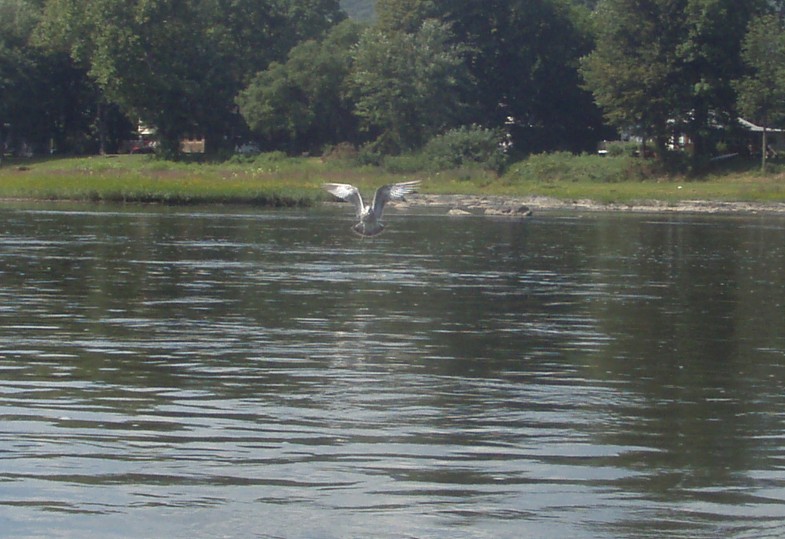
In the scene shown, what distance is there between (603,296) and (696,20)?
54634 millimetres

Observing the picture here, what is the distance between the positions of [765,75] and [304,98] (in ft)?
101

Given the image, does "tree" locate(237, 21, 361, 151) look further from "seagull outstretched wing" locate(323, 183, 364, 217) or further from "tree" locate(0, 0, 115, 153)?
"seagull outstretched wing" locate(323, 183, 364, 217)

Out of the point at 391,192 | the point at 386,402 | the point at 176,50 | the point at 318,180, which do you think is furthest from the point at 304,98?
the point at 386,402

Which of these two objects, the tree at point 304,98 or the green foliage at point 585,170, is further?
the tree at point 304,98

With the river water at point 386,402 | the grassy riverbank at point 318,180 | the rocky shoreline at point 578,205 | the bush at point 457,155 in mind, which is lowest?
the river water at point 386,402

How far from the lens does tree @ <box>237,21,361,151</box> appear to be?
87.1m

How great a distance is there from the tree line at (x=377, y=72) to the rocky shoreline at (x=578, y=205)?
462 inches

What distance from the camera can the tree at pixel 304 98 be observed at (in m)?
87.1

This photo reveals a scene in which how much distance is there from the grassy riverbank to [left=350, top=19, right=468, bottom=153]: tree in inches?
181

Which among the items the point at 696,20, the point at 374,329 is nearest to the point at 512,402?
the point at 374,329

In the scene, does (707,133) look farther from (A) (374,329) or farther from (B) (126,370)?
(B) (126,370)

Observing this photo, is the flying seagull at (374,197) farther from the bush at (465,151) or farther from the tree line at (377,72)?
the bush at (465,151)

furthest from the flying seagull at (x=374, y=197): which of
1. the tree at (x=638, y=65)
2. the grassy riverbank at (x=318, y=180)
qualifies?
the tree at (x=638, y=65)

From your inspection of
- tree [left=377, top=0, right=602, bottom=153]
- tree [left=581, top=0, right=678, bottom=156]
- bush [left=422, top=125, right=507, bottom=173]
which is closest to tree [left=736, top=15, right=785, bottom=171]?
tree [left=581, top=0, right=678, bottom=156]
